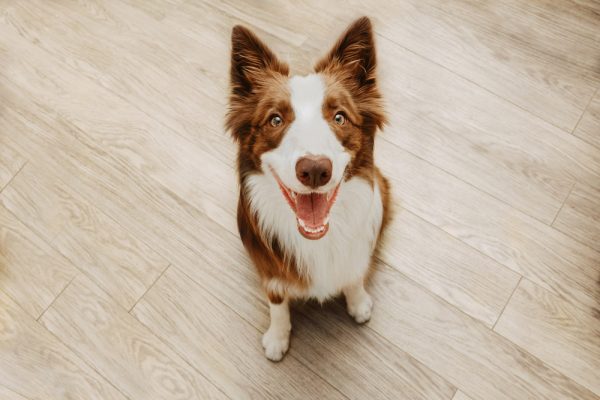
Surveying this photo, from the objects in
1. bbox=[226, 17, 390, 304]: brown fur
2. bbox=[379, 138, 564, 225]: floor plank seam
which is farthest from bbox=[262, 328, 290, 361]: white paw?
bbox=[379, 138, 564, 225]: floor plank seam

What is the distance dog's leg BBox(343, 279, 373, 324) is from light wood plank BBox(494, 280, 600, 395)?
1.74 feet

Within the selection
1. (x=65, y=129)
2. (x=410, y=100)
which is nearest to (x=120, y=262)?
(x=65, y=129)

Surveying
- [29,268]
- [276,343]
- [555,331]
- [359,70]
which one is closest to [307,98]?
[359,70]

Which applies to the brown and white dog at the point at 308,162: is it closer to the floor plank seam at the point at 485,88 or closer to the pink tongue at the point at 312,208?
the pink tongue at the point at 312,208

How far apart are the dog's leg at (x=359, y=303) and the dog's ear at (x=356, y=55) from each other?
81 centimetres

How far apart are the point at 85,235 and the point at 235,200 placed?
697 mm

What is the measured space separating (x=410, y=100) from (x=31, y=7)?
2.15 meters

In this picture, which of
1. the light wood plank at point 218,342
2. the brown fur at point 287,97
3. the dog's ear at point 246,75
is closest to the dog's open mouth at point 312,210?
the brown fur at point 287,97

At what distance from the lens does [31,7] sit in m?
2.91

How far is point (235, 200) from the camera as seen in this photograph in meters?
2.38

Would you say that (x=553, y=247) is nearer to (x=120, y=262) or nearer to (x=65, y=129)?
(x=120, y=262)

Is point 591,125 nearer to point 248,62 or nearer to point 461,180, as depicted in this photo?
point 461,180

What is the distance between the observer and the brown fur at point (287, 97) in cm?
158

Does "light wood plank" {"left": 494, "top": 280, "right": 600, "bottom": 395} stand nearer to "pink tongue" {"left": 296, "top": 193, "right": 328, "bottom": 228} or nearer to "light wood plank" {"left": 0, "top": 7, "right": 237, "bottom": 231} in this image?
"pink tongue" {"left": 296, "top": 193, "right": 328, "bottom": 228}
